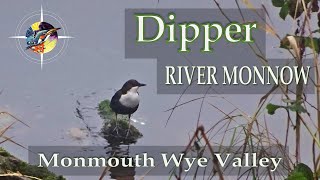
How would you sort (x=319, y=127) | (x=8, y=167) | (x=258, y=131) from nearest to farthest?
1. (x=319, y=127)
2. (x=258, y=131)
3. (x=8, y=167)

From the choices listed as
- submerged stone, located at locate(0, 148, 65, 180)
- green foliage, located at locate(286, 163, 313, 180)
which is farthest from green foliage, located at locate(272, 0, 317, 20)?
submerged stone, located at locate(0, 148, 65, 180)

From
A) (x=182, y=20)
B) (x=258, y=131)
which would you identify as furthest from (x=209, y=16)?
(x=258, y=131)

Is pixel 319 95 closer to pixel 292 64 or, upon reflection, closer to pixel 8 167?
pixel 292 64

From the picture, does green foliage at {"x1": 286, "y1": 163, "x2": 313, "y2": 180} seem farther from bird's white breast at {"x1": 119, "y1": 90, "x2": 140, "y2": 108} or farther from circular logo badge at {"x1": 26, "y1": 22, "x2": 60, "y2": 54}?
circular logo badge at {"x1": 26, "y1": 22, "x2": 60, "y2": 54}

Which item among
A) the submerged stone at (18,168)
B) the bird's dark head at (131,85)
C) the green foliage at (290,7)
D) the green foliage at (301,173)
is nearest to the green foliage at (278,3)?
the green foliage at (290,7)

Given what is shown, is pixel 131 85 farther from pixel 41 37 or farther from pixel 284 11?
pixel 284 11

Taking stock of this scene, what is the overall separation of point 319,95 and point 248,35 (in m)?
0.55

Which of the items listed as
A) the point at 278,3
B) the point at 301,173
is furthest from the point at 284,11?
the point at 301,173

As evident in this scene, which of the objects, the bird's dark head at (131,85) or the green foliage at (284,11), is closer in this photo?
the green foliage at (284,11)

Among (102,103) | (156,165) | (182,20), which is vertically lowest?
(156,165)

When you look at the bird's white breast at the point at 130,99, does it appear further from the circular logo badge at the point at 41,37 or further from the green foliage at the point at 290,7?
the green foliage at the point at 290,7

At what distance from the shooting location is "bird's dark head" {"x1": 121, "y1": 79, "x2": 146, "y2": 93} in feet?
4.85

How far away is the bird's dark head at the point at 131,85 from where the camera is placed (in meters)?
1.48

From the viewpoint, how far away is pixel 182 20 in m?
1.50
